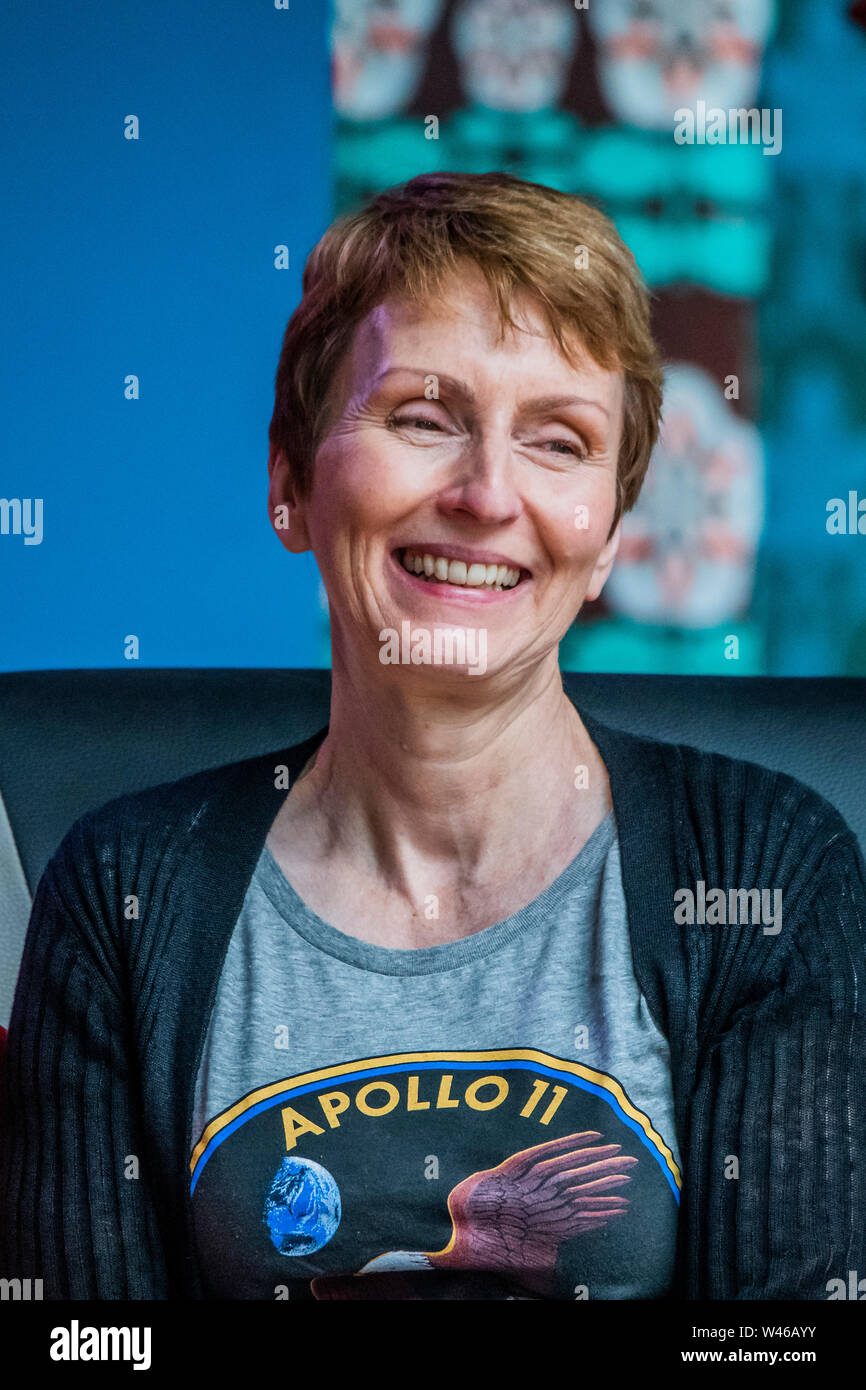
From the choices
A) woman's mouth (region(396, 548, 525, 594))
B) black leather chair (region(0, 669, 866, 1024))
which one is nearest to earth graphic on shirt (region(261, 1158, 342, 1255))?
black leather chair (region(0, 669, 866, 1024))

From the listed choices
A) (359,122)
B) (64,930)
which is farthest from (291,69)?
(64,930)

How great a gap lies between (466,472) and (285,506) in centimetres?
24

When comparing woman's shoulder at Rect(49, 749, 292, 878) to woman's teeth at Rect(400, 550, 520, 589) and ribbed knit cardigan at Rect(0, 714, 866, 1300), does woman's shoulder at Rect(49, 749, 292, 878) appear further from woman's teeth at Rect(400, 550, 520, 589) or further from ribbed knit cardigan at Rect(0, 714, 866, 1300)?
woman's teeth at Rect(400, 550, 520, 589)

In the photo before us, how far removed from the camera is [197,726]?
1.55 metres

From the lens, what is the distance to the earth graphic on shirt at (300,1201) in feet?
4.22

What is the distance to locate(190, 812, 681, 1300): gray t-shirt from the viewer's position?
1276mm

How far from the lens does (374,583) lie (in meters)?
1.33

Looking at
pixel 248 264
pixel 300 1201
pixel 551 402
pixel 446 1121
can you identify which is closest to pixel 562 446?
pixel 551 402

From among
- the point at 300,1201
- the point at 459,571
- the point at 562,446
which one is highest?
the point at 562,446

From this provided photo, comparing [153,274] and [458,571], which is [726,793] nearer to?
[458,571]

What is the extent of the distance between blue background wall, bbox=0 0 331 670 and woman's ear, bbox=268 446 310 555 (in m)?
0.14

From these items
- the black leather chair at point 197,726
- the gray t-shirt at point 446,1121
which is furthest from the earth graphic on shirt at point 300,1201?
the black leather chair at point 197,726

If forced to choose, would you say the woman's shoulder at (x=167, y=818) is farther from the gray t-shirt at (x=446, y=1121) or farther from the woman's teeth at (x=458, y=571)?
the woman's teeth at (x=458, y=571)

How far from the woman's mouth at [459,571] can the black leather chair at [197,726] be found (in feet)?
0.82
